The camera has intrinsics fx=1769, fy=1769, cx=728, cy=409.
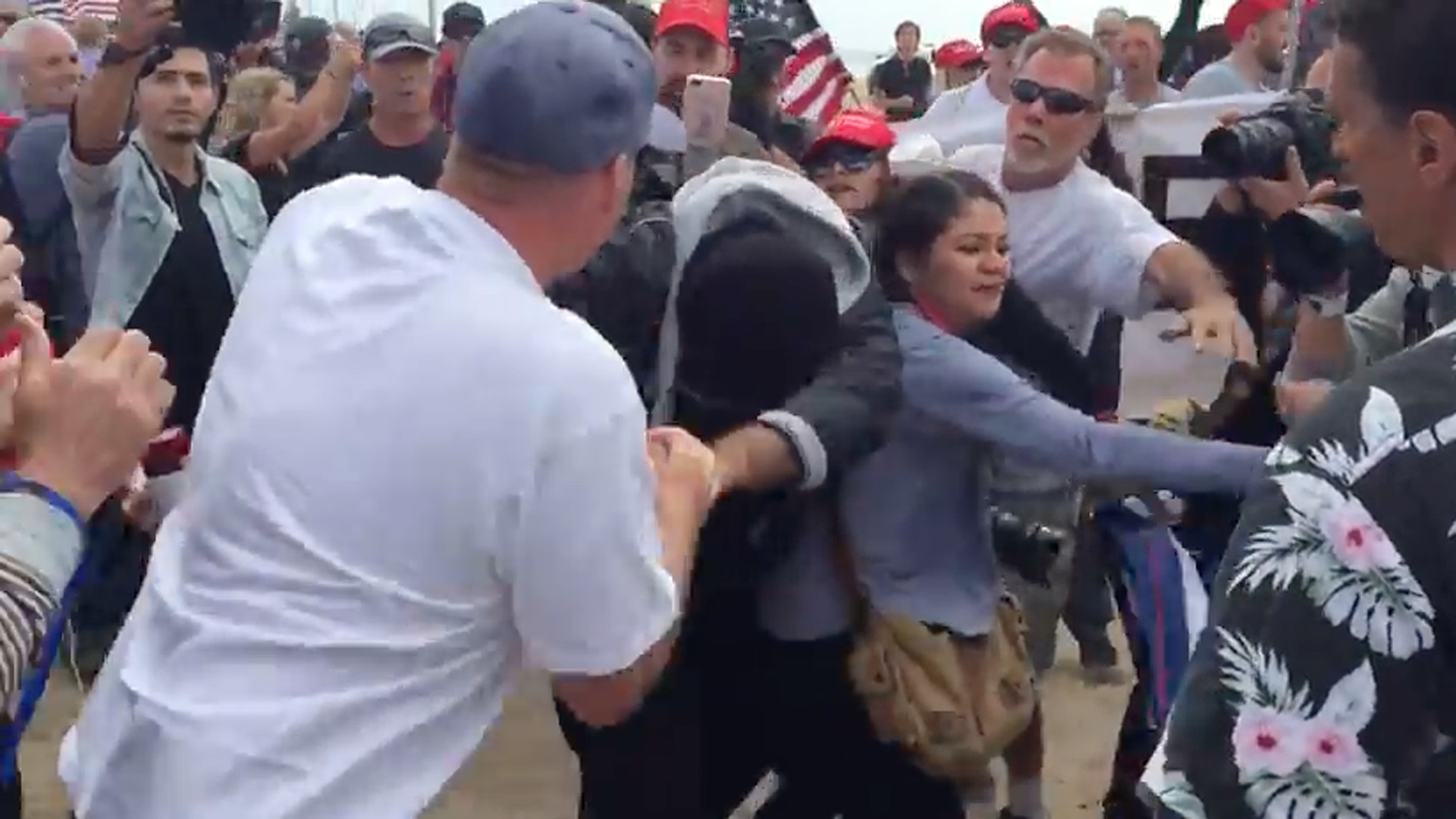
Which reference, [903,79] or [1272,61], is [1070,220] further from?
[903,79]

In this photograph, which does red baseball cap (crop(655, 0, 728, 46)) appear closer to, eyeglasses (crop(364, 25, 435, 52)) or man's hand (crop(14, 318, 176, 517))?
eyeglasses (crop(364, 25, 435, 52))

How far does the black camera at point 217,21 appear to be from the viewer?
4.30 metres

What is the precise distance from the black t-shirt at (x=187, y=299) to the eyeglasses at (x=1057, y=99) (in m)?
2.07

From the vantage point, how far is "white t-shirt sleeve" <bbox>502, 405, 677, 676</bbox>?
5.20ft

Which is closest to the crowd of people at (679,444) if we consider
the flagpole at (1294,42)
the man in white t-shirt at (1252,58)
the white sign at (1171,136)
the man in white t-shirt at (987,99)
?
the white sign at (1171,136)

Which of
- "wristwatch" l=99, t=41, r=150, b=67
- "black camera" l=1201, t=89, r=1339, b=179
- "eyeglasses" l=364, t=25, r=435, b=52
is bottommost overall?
"eyeglasses" l=364, t=25, r=435, b=52

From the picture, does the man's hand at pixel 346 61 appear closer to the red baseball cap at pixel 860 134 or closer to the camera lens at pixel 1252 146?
the red baseball cap at pixel 860 134

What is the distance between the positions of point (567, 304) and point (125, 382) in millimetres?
1597

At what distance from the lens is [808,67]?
6660 mm

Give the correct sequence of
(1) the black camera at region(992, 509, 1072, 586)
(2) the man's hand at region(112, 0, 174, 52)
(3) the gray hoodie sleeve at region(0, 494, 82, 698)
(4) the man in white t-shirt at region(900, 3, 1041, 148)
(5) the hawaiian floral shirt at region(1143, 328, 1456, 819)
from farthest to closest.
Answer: (4) the man in white t-shirt at region(900, 3, 1041, 148)
(2) the man's hand at region(112, 0, 174, 52)
(1) the black camera at region(992, 509, 1072, 586)
(3) the gray hoodie sleeve at region(0, 494, 82, 698)
(5) the hawaiian floral shirt at region(1143, 328, 1456, 819)

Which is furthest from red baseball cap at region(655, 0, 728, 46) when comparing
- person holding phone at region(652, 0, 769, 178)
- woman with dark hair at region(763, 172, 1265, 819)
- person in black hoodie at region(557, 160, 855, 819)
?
person in black hoodie at region(557, 160, 855, 819)

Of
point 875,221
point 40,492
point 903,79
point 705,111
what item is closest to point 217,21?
point 705,111

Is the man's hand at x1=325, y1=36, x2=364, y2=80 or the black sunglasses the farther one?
the black sunglasses

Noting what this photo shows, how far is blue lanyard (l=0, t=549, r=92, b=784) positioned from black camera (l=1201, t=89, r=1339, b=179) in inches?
84.8
